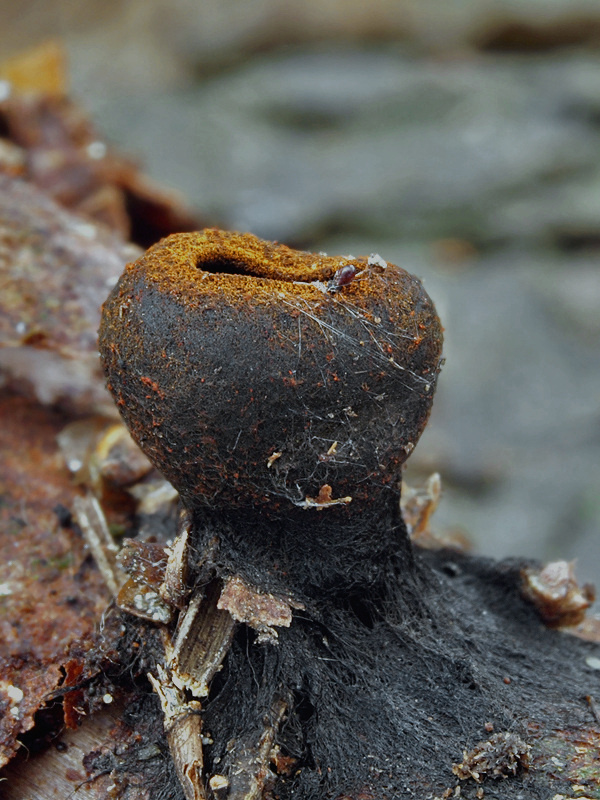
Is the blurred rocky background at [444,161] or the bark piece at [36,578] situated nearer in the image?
the bark piece at [36,578]

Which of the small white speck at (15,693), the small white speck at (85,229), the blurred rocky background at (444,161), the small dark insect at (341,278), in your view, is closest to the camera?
the small dark insect at (341,278)

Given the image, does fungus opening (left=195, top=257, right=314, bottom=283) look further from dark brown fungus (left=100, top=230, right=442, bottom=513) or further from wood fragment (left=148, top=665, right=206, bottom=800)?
wood fragment (left=148, top=665, right=206, bottom=800)

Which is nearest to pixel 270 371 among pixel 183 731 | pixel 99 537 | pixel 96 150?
pixel 183 731

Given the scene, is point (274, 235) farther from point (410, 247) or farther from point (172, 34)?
point (172, 34)

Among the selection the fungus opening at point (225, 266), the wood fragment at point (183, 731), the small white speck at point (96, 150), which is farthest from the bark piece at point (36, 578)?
the small white speck at point (96, 150)

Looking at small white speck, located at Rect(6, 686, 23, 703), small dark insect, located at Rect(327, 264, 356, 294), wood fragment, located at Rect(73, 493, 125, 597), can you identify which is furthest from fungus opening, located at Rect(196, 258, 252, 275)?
small white speck, located at Rect(6, 686, 23, 703)

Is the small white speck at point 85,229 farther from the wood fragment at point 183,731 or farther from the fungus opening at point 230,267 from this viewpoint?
the wood fragment at point 183,731

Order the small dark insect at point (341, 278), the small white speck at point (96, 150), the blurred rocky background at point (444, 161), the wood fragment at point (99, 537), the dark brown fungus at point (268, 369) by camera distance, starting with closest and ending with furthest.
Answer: the dark brown fungus at point (268, 369) → the small dark insect at point (341, 278) → the wood fragment at point (99, 537) → the small white speck at point (96, 150) → the blurred rocky background at point (444, 161)
